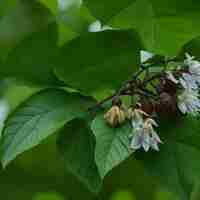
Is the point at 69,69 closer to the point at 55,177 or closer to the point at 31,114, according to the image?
the point at 31,114

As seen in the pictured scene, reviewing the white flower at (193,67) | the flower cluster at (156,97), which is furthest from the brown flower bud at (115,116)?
the white flower at (193,67)

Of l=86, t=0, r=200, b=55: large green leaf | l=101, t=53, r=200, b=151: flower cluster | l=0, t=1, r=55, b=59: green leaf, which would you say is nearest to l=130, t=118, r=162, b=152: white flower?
l=101, t=53, r=200, b=151: flower cluster

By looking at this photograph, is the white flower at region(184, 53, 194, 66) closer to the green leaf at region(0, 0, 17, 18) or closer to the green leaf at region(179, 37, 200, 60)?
the green leaf at region(179, 37, 200, 60)

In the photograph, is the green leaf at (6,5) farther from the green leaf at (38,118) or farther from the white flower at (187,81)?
the white flower at (187,81)

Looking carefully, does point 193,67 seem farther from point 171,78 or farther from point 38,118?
point 38,118

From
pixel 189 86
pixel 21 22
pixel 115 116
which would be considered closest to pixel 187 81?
pixel 189 86
